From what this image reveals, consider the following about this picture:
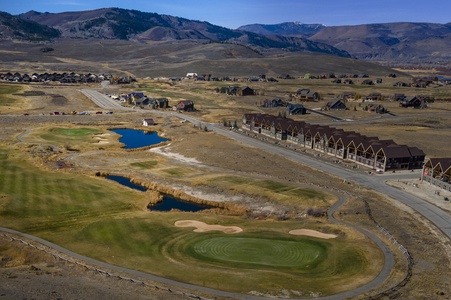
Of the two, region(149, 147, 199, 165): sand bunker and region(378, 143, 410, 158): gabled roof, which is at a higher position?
region(378, 143, 410, 158): gabled roof

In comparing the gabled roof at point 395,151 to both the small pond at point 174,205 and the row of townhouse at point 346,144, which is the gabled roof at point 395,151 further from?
the small pond at point 174,205

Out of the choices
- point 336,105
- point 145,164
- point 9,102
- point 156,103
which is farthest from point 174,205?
point 9,102

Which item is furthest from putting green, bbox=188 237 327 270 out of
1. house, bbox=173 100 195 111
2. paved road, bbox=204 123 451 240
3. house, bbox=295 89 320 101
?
house, bbox=295 89 320 101

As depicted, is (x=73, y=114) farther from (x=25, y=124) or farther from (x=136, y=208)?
(x=136, y=208)

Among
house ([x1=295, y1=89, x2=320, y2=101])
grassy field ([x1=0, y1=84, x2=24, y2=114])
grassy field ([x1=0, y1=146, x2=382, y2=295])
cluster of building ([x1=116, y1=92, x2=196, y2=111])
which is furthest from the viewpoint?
house ([x1=295, y1=89, x2=320, y2=101])

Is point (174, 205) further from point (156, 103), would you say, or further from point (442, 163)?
point (156, 103)

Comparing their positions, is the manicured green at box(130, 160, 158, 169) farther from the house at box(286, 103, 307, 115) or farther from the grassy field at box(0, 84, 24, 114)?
the grassy field at box(0, 84, 24, 114)
